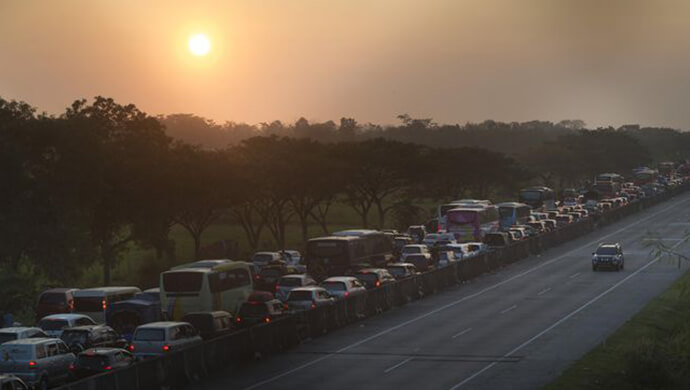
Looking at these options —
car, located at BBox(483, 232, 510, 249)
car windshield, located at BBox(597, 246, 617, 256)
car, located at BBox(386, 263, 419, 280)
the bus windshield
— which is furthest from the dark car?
car, located at BBox(483, 232, 510, 249)

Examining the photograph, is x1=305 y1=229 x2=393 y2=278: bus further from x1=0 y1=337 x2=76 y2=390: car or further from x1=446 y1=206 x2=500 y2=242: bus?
x1=0 y1=337 x2=76 y2=390: car

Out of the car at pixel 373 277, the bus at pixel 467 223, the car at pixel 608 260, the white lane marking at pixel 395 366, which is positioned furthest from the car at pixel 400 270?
the white lane marking at pixel 395 366

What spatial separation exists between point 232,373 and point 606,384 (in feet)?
40.4

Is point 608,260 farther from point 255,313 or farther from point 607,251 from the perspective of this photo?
point 255,313

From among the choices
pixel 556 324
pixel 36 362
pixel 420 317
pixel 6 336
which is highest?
pixel 6 336

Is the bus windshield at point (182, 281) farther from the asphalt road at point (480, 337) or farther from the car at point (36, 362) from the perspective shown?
the car at point (36, 362)

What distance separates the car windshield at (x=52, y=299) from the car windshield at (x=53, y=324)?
A: 7357 millimetres

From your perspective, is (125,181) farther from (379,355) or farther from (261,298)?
(379,355)

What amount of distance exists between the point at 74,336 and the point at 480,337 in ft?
50.8

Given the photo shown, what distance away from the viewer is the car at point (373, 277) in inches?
2122

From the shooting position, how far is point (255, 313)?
43.2 metres

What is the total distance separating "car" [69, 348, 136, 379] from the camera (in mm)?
31875

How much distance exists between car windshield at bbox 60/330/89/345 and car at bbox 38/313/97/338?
242cm

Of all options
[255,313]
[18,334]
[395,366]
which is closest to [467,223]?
[255,313]
